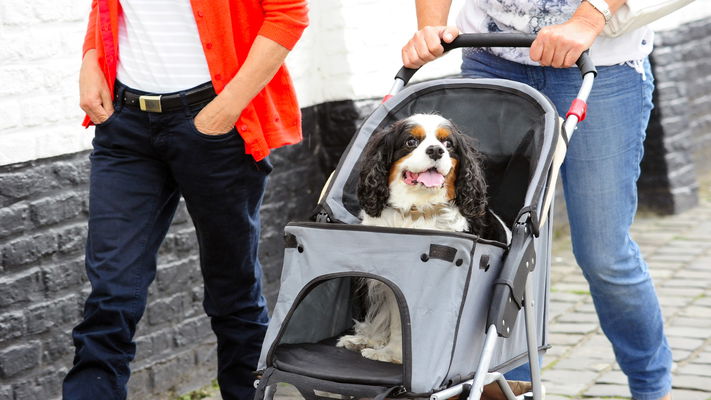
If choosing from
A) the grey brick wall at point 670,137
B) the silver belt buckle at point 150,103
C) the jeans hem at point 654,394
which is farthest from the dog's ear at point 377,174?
the grey brick wall at point 670,137

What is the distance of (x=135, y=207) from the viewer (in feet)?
11.9

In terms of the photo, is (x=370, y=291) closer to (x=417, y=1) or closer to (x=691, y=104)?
(x=417, y=1)

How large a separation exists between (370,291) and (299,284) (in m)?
0.25

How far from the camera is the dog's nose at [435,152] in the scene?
3.27m

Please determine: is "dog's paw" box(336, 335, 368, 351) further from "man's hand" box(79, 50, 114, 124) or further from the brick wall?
the brick wall

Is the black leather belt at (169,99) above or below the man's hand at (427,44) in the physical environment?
below

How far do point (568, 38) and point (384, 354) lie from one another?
1106 millimetres

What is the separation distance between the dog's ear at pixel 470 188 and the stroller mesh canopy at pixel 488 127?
0.54ft

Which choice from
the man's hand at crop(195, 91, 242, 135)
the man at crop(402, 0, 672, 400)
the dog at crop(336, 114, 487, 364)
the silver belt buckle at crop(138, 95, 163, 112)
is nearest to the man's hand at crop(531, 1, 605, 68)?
the man at crop(402, 0, 672, 400)

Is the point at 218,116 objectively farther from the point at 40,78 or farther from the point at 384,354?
the point at 40,78

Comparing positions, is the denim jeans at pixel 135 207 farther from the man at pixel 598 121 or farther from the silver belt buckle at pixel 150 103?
the man at pixel 598 121

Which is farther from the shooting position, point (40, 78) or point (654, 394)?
point (40, 78)

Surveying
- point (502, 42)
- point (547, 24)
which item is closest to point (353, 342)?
point (502, 42)

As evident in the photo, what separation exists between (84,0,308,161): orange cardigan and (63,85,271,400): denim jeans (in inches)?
3.1
